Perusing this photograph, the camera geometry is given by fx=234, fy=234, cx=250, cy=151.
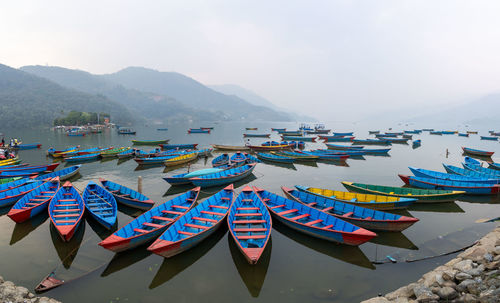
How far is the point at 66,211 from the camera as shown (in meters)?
16.6

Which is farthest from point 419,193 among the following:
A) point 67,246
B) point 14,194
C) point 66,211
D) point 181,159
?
point 14,194

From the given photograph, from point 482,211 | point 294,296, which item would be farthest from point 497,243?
point 482,211

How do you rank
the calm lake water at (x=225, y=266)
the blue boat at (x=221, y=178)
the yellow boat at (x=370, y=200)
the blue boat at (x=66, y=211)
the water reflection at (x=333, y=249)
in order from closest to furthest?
the calm lake water at (x=225, y=266), the water reflection at (x=333, y=249), the blue boat at (x=66, y=211), the yellow boat at (x=370, y=200), the blue boat at (x=221, y=178)

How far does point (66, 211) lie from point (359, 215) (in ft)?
68.3

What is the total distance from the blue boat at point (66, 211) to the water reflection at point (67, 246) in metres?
0.68

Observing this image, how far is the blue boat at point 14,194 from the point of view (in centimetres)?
1931

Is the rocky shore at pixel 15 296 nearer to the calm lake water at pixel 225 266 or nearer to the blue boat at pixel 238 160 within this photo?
the calm lake water at pixel 225 266

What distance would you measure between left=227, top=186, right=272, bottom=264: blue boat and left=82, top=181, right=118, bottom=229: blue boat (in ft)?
25.8

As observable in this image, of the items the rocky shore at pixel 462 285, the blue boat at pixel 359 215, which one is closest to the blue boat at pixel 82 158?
the blue boat at pixel 359 215

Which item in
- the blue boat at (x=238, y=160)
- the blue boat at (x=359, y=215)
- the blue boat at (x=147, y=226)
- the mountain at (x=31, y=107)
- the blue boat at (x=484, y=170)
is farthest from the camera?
the mountain at (x=31, y=107)

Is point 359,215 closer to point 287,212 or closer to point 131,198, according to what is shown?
point 287,212

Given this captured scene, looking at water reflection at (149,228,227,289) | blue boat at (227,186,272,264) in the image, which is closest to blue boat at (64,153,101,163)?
blue boat at (227,186,272,264)

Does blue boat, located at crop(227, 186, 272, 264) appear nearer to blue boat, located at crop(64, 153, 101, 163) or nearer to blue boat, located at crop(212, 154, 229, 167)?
blue boat, located at crop(212, 154, 229, 167)

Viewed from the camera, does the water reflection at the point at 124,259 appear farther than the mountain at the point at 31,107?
No
